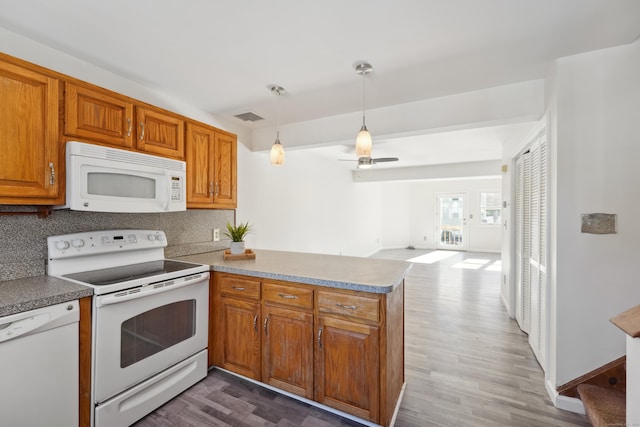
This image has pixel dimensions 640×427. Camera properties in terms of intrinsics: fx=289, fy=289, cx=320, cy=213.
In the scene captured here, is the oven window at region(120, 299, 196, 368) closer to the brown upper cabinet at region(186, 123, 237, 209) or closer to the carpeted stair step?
the brown upper cabinet at region(186, 123, 237, 209)

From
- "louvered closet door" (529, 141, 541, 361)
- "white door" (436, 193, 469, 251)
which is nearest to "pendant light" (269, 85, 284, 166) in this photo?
"louvered closet door" (529, 141, 541, 361)

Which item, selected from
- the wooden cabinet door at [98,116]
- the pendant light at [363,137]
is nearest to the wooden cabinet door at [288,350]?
the pendant light at [363,137]

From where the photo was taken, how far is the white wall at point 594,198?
71.8 inches

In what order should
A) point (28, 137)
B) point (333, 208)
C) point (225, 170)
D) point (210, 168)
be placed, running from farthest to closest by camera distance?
1. point (333, 208)
2. point (225, 170)
3. point (210, 168)
4. point (28, 137)

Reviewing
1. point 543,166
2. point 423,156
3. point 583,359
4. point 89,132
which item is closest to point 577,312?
point 583,359

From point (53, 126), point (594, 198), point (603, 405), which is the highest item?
point (53, 126)

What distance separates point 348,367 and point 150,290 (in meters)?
1.30

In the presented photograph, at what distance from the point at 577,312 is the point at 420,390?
1.19 metres

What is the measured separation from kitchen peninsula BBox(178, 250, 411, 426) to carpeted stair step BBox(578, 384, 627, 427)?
1087 mm

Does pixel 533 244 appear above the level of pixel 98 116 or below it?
Answer: below

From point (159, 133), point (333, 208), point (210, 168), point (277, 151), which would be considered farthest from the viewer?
point (333, 208)

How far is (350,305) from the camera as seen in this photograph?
67.1 inches

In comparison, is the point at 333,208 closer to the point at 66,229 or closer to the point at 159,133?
the point at 159,133

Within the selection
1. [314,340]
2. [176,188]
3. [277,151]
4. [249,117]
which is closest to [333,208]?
[249,117]
